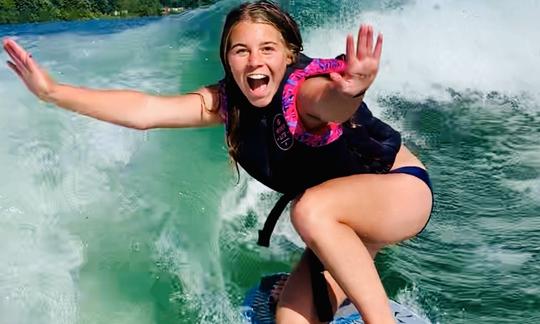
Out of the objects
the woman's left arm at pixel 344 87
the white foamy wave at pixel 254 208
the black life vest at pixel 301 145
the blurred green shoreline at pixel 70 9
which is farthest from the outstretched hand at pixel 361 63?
the blurred green shoreline at pixel 70 9

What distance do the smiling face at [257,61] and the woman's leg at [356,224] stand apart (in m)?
0.34

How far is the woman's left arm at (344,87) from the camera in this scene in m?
1.96

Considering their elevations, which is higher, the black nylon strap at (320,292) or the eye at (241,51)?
the eye at (241,51)

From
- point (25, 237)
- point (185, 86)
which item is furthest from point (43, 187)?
point (185, 86)

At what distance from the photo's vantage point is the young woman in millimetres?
2320

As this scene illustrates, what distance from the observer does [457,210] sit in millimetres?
4883

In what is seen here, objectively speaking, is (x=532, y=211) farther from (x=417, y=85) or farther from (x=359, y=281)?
(x=417, y=85)

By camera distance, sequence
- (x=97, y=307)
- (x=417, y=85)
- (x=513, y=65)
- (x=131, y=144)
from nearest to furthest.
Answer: (x=97, y=307)
(x=131, y=144)
(x=417, y=85)
(x=513, y=65)

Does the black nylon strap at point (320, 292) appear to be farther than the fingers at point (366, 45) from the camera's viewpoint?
Yes

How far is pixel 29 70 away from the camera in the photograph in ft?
7.58

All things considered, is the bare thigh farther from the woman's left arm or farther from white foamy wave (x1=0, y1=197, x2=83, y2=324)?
white foamy wave (x1=0, y1=197, x2=83, y2=324)

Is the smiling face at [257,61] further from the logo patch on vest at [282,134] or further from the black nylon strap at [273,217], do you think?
the black nylon strap at [273,217]

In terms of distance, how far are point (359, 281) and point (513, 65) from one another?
24.5 feet

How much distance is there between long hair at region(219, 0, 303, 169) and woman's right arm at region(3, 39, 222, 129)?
0.34 feet
